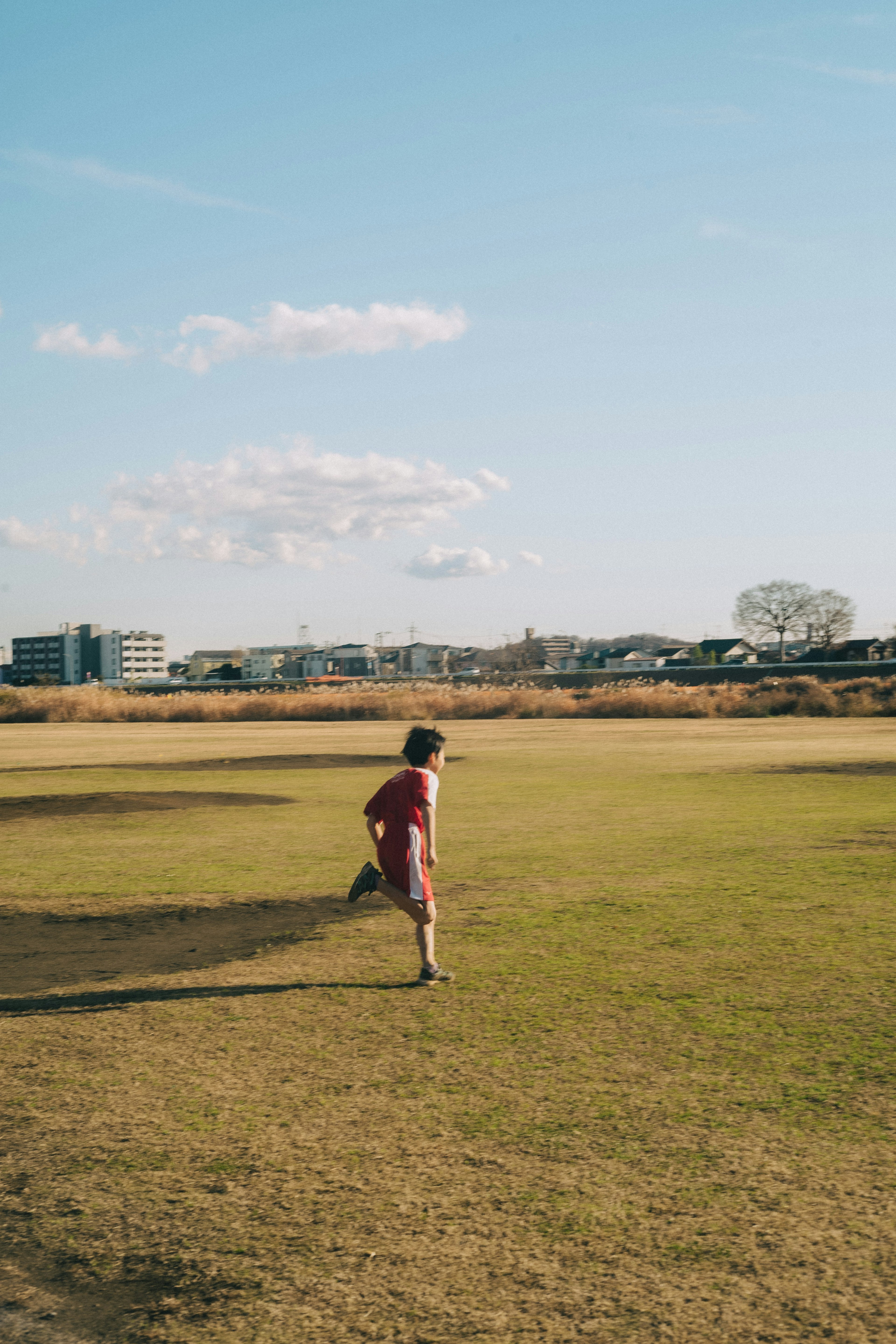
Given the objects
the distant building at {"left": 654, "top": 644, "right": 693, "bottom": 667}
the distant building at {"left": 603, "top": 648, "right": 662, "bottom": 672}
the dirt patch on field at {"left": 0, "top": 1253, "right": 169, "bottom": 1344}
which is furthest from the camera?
the distant building at {"left": 603, "top": 648, "right": 662, "bottom": 672}

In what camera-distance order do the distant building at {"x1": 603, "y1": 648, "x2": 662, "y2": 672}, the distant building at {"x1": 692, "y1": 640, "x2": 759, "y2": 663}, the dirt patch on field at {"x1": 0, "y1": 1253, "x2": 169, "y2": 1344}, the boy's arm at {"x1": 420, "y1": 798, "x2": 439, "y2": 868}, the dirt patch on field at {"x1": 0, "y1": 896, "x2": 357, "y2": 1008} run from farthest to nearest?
the distant building at {"x1": 603, "y1": 648, "x2": 662, "y2": 672}, the distant building at {"x1": 692, "y1": 640, "x2": 759, "y2": 663}, the dirt patch on field at {"x1": 0, "y1": 896, "x2": 357, "y2": 1008}, the boy's arm at {"x1": 420, "y1": 798, "x2": 439, "y2": 868}, the dirt patch on field at {"x1": 0, "y1": 1253, "x2": 169, "y2": 1344}

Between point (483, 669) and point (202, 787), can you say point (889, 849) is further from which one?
point (483, 669)

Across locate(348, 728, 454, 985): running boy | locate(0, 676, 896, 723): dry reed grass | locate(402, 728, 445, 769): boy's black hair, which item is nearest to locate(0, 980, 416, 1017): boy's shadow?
locate(348, 728, 454, 985): running boy

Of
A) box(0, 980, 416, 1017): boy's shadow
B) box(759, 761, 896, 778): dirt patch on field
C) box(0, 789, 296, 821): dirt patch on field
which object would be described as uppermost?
box(0, 980, 416, 1017): boy's shadow

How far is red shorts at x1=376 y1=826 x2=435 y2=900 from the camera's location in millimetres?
6844

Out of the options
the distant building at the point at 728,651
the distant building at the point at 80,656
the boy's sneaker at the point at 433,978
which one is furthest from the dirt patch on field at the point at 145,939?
the distant building at the point at 80,656

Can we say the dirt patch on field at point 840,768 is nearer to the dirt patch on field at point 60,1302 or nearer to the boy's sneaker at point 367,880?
the boy's sneaker at point 367,880

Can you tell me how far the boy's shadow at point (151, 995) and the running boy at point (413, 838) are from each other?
17.0 inches

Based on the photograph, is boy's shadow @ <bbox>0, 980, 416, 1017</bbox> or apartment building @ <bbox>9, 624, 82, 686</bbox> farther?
apartment building @ <bbox>9, 624, 82, 686</bbox>

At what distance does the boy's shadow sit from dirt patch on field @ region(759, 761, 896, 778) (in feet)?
53.5

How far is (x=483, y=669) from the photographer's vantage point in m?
161

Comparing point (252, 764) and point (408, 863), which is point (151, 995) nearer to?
point (408, 863)

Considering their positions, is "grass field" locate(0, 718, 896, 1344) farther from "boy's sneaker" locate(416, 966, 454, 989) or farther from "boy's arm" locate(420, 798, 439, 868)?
"boy's arm" locate(420, 798, 439, 868)

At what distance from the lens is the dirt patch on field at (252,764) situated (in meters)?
26.1
